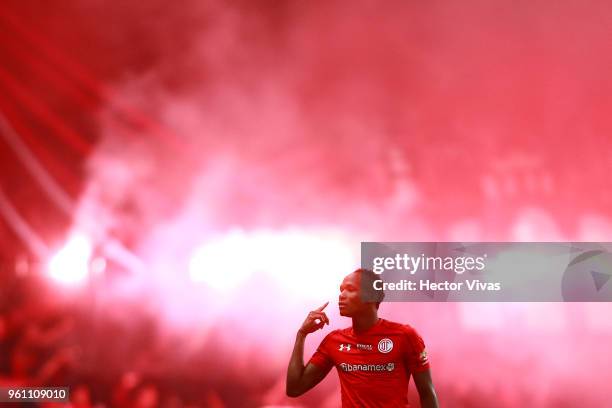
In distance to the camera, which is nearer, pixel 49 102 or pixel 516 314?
pixel 516 314

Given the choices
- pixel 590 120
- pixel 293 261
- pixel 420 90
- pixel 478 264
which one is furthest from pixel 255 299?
pixel 590 120

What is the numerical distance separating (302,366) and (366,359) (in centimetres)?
28

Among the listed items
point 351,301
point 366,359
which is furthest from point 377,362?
point 351,301

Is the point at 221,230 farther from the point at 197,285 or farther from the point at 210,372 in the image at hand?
the point at 210,372

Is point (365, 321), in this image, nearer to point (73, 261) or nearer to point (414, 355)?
point (414, 355)

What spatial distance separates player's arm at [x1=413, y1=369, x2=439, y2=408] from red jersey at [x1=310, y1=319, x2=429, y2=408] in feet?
0.08

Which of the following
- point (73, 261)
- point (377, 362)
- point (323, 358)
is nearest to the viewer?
point (377, 362)

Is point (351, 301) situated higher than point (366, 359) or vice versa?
point (351, 301)

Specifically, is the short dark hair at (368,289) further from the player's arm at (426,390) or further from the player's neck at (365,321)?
the player's arm at (426,390)

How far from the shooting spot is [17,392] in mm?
4078

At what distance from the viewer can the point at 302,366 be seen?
3.00 meters

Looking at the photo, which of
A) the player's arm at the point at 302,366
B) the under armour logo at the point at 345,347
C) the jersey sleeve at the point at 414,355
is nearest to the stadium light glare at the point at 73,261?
the player's arm at the point at 302,366

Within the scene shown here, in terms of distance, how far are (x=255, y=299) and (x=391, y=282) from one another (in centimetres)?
77

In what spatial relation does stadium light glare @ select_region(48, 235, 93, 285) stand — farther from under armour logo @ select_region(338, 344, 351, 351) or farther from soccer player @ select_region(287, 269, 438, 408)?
under armour logo @ select_region(338, 344, 351, 351)
